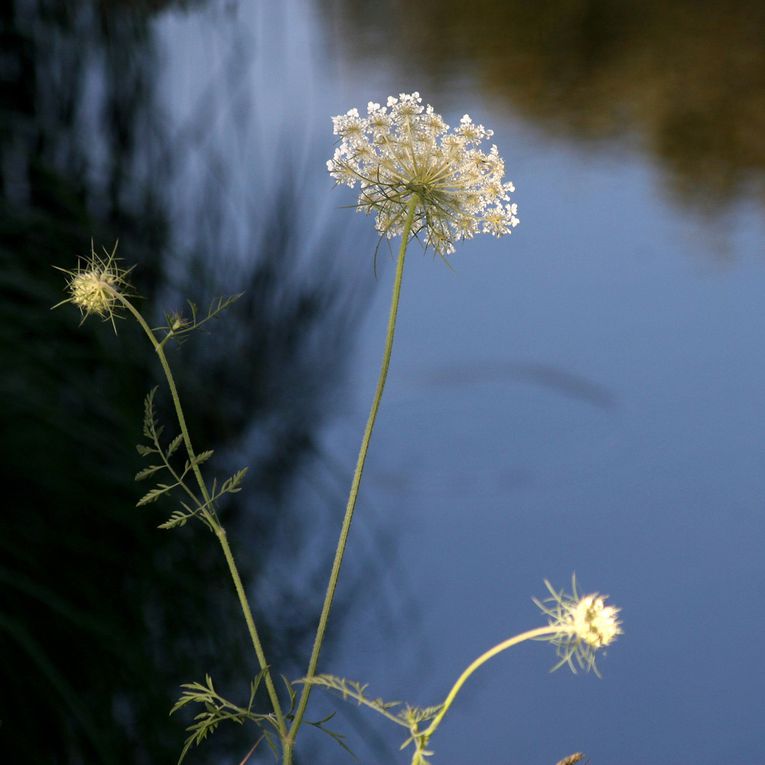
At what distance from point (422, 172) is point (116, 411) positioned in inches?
17.7

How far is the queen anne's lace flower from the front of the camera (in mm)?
288

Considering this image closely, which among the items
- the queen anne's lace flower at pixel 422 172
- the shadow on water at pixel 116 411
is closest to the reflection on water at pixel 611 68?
the shadow on water at pixel 116 411

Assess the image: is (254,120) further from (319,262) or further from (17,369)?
(17,369)

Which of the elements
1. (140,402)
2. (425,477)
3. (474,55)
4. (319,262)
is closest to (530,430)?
(425,477)

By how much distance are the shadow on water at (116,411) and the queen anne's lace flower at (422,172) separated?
36cm

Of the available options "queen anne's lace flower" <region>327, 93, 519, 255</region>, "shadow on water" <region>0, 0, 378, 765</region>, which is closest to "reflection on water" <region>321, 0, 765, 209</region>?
"shadow on water" <region>0, 0, 378, 765</region>

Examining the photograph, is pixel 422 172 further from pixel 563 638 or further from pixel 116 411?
pixel 116 411

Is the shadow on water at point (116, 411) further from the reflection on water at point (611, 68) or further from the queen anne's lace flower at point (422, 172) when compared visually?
the reflection on water at point (611, 68)

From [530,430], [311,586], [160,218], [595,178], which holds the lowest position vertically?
[311,586]

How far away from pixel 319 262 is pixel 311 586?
15.1 inches

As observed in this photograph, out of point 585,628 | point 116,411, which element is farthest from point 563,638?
point 116,411

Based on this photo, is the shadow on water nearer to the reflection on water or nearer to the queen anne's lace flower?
the queen anne's lace flower

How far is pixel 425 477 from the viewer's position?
1.89m

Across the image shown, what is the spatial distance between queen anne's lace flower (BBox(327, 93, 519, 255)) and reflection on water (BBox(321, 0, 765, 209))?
2.63 metres
